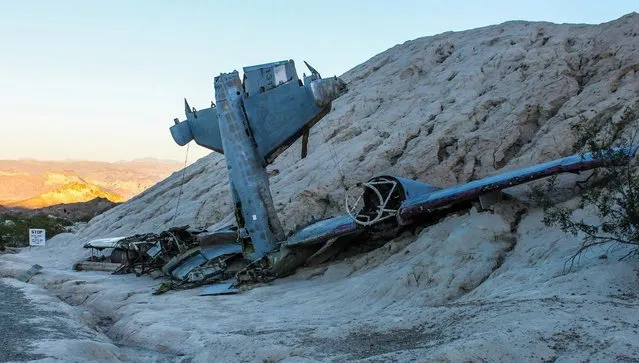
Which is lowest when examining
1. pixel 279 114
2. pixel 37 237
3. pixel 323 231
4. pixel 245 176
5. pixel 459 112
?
pixel 37 237

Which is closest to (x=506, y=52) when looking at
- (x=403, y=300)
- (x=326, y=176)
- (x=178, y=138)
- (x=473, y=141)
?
(x=473, y=141)

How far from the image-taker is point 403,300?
31.3 feet

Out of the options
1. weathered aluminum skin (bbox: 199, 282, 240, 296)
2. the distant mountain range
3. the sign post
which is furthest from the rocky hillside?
the distant mountain range

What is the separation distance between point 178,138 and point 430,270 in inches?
426

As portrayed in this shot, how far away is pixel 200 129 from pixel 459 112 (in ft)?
26.4

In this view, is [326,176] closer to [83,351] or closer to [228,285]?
[228,285]

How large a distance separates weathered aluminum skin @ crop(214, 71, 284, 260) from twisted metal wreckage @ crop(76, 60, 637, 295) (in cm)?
3

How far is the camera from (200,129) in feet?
58.8

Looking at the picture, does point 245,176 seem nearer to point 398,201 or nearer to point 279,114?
point 279,114

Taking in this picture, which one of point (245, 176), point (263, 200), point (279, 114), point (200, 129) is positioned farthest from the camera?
point (200, 129)

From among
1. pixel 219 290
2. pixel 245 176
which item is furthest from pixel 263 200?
pixel 219 290

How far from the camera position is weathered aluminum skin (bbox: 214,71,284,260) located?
15.2m

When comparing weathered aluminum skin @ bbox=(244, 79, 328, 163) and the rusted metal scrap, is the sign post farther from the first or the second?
weathered aluminum skin @ bbox=(244, 79, 328, 163)

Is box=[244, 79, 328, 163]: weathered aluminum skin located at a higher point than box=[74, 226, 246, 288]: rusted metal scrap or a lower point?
higher
